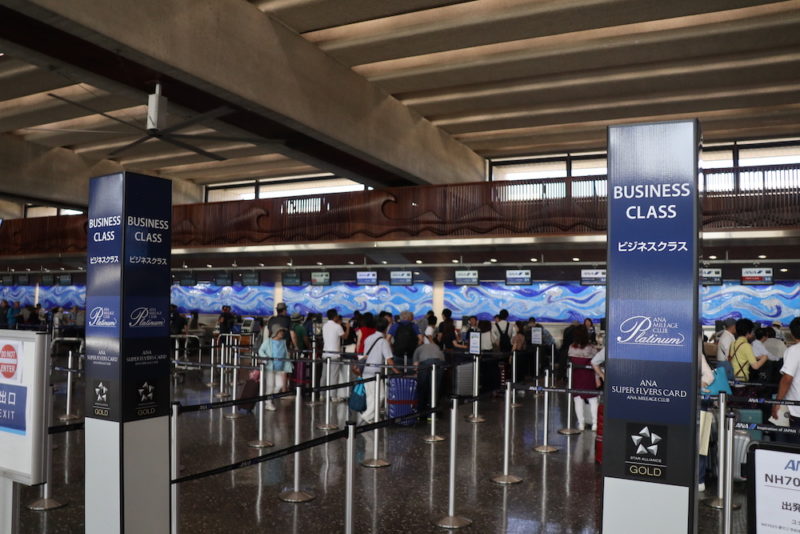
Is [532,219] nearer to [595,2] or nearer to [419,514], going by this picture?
[595,2]

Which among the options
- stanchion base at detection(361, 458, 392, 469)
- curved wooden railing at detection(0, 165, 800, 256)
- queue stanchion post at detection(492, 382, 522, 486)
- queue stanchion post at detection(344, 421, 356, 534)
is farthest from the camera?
curved wooden railing at detection(0, 165, 800, 256)

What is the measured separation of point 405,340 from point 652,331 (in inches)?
337

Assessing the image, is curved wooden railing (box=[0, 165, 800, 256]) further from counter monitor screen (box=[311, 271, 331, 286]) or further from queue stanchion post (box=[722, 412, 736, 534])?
queue stanchion post (box=[722, 412, 736, 534])

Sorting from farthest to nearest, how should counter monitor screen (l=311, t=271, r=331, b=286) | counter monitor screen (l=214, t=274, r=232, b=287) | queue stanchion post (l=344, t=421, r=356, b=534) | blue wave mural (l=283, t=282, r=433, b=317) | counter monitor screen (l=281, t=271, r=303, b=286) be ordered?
counter monitor screen (l=214, t=274, r=232, b=287) < counter monitor screen (l=281, t=271, r=303, b=286) < counter monitor screen (l=311, t=271, r=331, b=286) < blue wave mural (l=283, t=282, r=433, b=317) < queue stanchion post (l=344, t=421, r=356, b=534)

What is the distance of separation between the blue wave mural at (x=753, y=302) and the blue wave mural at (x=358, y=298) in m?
7.25

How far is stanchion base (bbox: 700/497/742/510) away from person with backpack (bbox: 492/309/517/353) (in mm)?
8983

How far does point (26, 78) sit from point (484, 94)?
27.2 feet

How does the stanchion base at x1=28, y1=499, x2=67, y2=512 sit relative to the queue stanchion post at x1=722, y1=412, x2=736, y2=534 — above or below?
below

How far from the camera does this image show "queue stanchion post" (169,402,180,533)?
16.7ft

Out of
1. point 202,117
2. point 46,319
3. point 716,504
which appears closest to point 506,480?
point 716,504

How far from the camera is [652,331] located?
3768 millimetres

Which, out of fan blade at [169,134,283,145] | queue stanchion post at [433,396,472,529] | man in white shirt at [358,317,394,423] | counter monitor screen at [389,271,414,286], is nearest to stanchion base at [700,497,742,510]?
queue stanchion post at [433,396,472,529]

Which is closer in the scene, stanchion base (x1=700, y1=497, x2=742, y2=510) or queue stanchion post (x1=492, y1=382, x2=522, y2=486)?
stanchion base (x1=700, y1=497, x2=742, y2=510)

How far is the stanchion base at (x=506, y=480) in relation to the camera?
23.0ft
